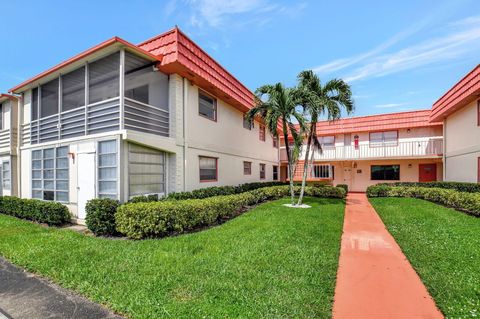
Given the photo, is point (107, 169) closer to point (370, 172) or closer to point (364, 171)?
point (364, 171)

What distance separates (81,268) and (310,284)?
4350 mm

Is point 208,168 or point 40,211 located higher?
point 208,168

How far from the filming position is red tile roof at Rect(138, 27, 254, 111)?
9.15 meters

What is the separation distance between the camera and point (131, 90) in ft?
34.8

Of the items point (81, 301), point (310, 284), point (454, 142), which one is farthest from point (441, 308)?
point (454, 142)

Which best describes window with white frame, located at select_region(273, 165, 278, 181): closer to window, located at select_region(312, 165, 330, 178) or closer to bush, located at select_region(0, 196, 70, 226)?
window, located at select_region(312, 165, 330, 178)

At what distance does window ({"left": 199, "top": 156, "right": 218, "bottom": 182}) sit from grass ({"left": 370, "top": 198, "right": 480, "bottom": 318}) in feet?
24.7

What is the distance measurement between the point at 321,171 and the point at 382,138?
5.76m

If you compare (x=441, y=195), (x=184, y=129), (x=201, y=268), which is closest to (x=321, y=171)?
(x=441, y=195)

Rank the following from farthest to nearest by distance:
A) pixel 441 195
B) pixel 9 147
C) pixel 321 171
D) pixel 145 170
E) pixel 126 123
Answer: pixel 321 171
pixel 9 147
pixel 441 195
pixel 145 170
pixel 126 123

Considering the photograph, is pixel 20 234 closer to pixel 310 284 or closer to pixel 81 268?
pixel 81 268

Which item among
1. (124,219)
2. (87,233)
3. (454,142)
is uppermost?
(454,142)

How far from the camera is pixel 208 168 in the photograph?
12.0m

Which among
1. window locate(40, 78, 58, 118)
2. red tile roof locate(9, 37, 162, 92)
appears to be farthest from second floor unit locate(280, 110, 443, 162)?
window locate(40, 78, 58, 118)
